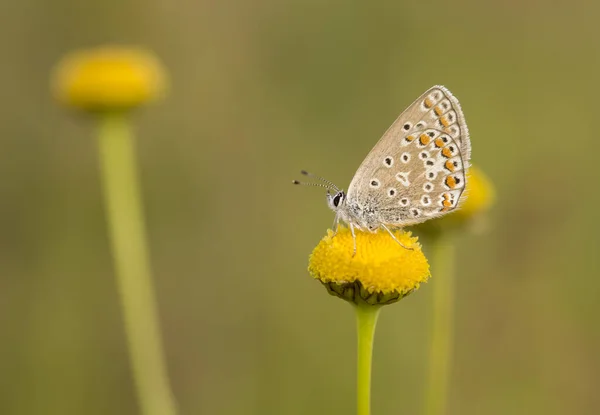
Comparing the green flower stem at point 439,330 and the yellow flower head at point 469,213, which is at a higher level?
the yellow flower head at point 469,213

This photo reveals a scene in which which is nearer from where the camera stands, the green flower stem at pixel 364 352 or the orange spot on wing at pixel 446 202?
the green flower stem at pixel 364 352

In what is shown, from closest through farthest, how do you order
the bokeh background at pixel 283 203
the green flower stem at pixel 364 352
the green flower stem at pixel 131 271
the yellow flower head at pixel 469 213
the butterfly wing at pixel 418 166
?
the green flower stem at pixel 364 352 → the butterfly wing at pixel 418 166 → the green flower stem at pixel 131 271 → the yellow flower head at pixel 469 213 → the bokeh background at pixel 283 203

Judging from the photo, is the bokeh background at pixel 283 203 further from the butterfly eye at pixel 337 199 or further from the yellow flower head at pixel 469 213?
the butterfly eye at pixel 337 199

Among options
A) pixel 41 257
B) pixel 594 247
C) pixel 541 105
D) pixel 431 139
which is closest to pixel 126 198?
pixel 41 257

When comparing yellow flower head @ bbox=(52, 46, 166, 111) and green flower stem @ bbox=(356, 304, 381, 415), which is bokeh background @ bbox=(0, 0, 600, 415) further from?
green flower stem @ bbox=(356, 304, 381, 415)

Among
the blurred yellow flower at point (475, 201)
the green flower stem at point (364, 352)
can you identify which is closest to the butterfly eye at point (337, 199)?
the green flower stem at point (364, 352)

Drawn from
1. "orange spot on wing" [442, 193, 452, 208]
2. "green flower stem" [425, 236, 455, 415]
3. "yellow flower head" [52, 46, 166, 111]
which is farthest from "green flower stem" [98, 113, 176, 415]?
"orange spot on wing" [442, 193, 452, 208]

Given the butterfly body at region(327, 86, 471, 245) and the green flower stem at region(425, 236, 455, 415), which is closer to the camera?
the butterfly body at region(327, 86, 471, 245)

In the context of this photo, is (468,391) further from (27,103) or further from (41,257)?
(27,103)
